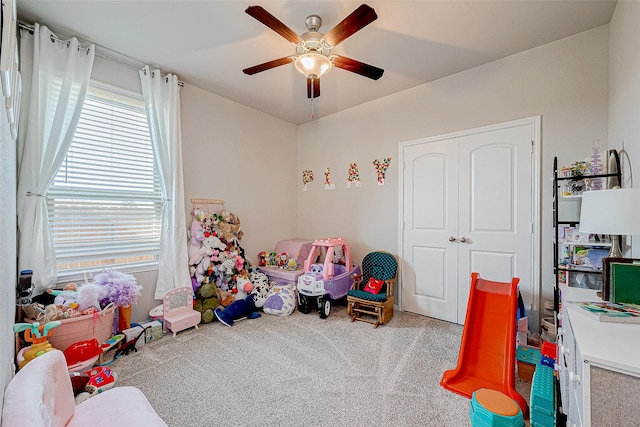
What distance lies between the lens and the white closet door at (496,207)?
2658 millimetres

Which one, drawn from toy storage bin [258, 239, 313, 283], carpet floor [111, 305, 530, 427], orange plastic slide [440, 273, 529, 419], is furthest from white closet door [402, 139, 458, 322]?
toy storage bin [258, 239, 313, 283]

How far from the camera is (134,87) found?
9.37 ft

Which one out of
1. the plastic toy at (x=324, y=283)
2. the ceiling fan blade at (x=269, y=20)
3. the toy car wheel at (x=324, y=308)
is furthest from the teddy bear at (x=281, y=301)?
the ceiling fan blade at (x=269, y=20)

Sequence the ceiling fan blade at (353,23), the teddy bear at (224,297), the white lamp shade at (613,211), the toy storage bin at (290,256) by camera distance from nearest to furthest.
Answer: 1. the white lamp shade at (613,211)
2. the ceiling fan blade at (353,23)
3. the teddy bear at (224,297)
4. the toy storage bin at (290,256)

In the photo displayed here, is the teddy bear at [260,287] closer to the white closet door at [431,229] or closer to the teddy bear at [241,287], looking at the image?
the teddy bear at [241,287]

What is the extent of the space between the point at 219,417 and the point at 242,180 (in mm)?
2811

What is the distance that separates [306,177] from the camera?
177 inches

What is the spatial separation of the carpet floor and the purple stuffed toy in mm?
101

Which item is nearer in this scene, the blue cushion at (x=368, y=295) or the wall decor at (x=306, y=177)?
the blue cushion at (x=368, y=295)

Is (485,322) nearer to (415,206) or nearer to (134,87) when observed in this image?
(415,206)

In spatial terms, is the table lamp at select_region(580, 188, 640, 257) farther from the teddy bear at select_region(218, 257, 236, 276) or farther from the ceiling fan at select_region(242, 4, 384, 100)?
the teddy bear at select_region(218, 257, 236, 276)

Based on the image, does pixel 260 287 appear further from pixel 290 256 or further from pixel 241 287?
pixel 290 256

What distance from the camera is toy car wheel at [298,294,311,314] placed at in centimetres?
333

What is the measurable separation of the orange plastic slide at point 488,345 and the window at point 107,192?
10.1 ft
